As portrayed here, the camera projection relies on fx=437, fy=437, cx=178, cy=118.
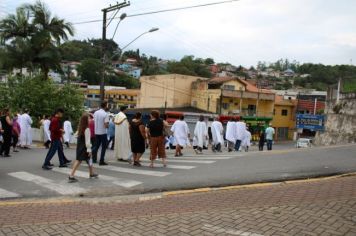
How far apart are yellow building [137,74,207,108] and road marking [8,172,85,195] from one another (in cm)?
4441

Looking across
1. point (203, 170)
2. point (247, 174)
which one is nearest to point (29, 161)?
point (203, 170)

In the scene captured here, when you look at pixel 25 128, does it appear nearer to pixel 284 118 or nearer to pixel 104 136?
pixel 104 136

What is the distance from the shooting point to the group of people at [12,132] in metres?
15.2

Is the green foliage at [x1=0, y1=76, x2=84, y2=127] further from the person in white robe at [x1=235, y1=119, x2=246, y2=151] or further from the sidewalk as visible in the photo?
the sidewalk

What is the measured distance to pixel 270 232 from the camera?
20.0ft

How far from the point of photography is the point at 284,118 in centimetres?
6744

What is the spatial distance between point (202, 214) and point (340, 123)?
2507 centimetres

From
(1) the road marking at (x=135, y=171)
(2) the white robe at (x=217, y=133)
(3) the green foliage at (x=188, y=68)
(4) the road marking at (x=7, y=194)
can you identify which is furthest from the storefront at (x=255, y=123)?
(4) the road marking at (x=7, y=194)

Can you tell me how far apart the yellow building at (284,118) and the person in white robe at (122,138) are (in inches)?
2134

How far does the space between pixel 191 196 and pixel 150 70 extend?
340 ft

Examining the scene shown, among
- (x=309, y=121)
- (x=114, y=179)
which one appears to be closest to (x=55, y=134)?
(x=114, y=179)

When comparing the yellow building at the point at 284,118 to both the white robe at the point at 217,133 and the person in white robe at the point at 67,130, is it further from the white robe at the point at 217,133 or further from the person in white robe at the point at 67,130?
the person in white robe at the point at 67,130

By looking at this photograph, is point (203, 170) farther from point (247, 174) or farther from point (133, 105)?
point (133, 105)

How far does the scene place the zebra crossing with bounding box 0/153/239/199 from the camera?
30.5 ft
